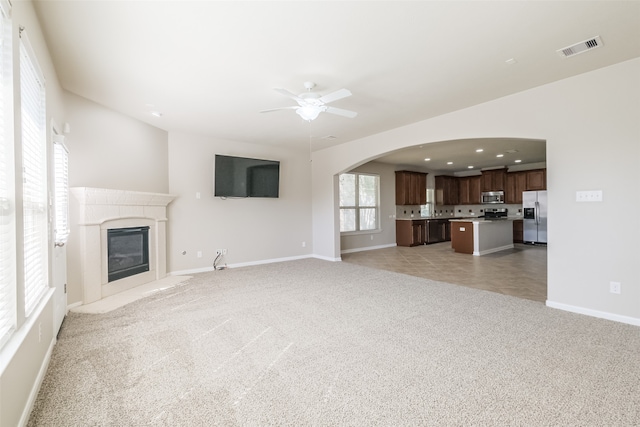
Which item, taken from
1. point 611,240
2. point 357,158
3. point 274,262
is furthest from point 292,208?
point 611,240

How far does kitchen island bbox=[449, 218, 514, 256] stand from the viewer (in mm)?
7148

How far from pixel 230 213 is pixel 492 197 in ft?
27.8

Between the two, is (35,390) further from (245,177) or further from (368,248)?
(368,248)

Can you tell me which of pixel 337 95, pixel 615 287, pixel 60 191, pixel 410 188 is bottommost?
pixel 615 287

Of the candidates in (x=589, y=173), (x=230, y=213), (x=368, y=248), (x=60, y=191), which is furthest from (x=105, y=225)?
(x=368, y=248)

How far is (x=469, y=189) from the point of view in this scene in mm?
10281

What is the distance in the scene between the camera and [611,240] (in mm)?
2977

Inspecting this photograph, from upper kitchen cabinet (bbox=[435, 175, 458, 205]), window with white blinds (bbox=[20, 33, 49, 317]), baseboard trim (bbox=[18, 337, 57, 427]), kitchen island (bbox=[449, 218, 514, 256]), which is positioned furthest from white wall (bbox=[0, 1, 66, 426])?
upper kitchen cabinet (bbox=[435, 175, 458, 205])

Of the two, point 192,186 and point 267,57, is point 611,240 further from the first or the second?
point 192,186

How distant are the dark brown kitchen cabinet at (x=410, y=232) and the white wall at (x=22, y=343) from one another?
8078mm

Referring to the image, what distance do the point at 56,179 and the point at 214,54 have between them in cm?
213

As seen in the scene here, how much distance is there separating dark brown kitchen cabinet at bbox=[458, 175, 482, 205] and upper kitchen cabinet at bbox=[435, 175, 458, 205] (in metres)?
0.26

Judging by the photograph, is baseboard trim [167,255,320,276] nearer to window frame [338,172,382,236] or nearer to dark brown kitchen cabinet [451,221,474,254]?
window frame [338,172,382,236]

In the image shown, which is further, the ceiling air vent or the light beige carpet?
the ceiling air vent
